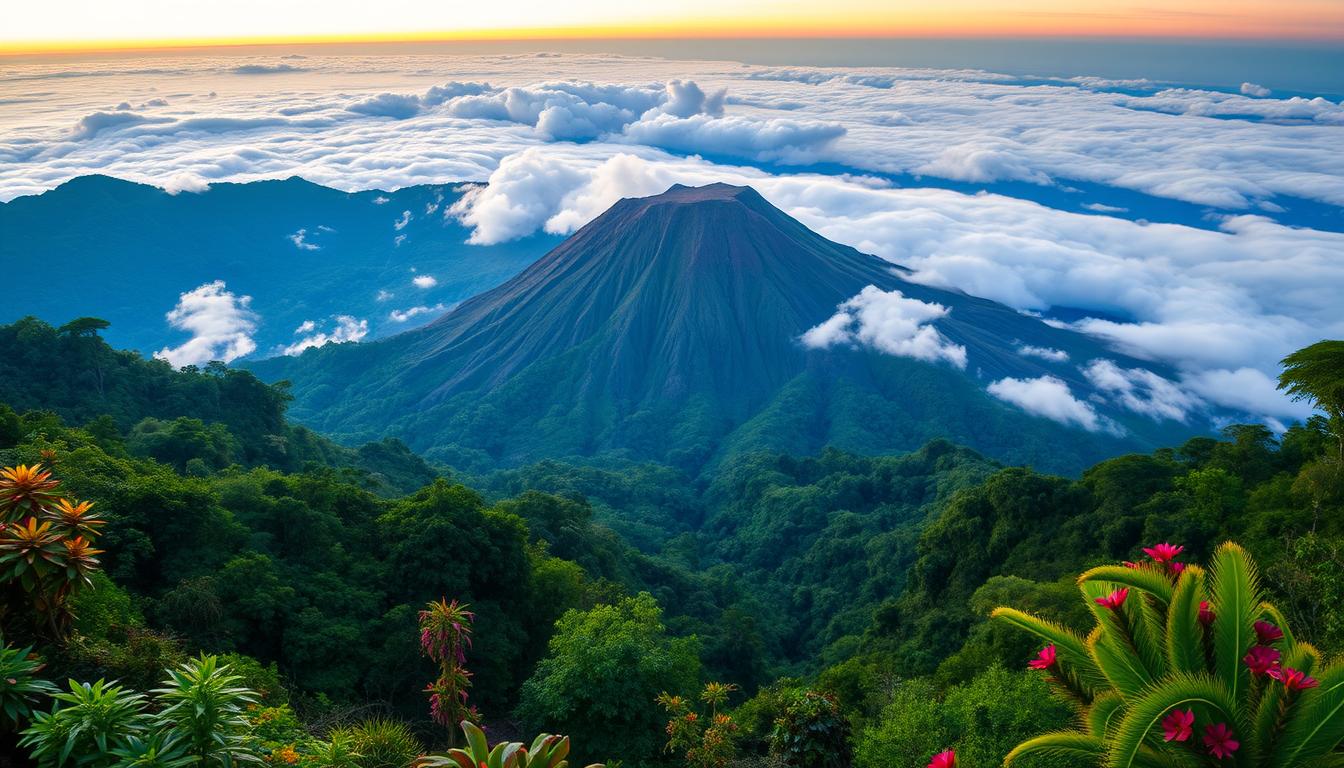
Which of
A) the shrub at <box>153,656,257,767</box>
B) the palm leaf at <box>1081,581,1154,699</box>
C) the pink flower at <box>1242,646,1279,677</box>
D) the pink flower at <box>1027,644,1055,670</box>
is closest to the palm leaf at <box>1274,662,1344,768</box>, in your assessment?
the pink flower at <box>1242,646,1279,677</box>

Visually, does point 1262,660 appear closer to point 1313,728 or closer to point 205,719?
point 1313,728

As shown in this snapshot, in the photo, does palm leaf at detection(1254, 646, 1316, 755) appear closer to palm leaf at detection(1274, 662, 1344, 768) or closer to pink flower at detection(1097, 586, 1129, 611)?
palm leaf at detection(1274, 662, 1344, 768)

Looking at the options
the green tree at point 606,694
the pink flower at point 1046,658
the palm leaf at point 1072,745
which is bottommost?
the green tree at point 606,694

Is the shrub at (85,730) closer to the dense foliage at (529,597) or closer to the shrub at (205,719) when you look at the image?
the dense foliage at (529,597)

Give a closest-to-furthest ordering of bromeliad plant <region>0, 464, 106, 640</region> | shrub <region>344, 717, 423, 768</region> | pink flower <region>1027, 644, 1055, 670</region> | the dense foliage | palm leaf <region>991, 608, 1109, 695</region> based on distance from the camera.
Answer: pink flower <region>1027, 644, 1055, 670</region>, palm leaf <region>991, 608, 1109, 695</region>, bromeliad plant <region>0, 464, 106, 640</region>, shrub <region>344, 717, 423, 768</region>, the dense foliage

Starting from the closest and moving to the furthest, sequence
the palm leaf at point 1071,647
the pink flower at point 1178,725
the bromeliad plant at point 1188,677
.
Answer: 1. the pink flower at point 1178,725
2. the bromeliad plant at point 1188,677
3. the palm leaf at point 1071,647

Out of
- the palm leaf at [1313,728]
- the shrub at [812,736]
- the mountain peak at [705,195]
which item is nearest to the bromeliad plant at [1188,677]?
the palm leaf at [1313,728]

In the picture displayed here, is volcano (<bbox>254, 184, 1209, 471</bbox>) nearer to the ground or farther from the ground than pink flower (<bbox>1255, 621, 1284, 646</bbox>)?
nearer to the ground
